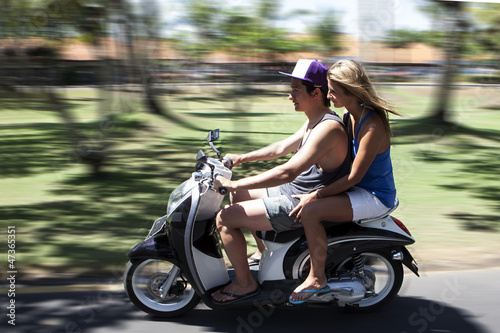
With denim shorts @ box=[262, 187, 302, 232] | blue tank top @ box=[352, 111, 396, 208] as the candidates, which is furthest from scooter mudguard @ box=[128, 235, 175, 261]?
blue tank top @ box=[352, 111, 396, 208]

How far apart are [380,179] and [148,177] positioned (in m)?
5.05

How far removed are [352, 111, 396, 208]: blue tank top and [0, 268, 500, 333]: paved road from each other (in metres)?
0.78

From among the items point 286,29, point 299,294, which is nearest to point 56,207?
point 299,294

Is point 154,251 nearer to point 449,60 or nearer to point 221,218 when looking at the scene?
point 221,218

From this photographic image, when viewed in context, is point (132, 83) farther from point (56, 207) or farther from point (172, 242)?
point (172, 242)

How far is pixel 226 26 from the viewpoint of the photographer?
921 cm

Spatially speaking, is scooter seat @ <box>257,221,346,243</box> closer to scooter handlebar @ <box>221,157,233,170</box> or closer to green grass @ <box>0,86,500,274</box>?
scooter handlebar @ <box>221,157,233,170</box>

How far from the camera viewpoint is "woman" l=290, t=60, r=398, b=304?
340 cm

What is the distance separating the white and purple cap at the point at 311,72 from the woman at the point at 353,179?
3.0 inches

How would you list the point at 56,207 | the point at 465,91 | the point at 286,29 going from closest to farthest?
the point at 56,207
the point at 286,29
the point at 465,91

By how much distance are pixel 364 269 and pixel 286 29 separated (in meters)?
6.95

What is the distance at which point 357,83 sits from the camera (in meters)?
3.41

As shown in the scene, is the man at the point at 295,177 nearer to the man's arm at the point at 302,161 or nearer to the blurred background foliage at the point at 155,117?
the man's arm at the point at 302,161

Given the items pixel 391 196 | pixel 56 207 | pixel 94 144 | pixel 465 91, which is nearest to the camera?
pixel 391 196
